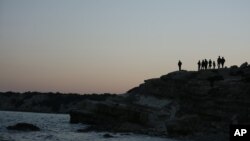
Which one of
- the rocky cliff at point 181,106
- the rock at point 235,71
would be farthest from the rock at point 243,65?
the rock at point 235,71

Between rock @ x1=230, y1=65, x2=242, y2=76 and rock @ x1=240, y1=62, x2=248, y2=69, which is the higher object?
rock @ x1=240, y1=62, x2=248, y2=69

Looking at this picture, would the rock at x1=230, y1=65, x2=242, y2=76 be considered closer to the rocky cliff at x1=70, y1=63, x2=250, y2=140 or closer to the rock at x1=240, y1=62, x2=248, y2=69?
the rocky cliff at x1=70, y1=63, x2=250, y2=140

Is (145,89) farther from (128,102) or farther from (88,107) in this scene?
(88,107)

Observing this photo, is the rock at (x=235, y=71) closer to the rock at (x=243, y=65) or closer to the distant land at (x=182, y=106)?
the distant land at (x=182, y=106)

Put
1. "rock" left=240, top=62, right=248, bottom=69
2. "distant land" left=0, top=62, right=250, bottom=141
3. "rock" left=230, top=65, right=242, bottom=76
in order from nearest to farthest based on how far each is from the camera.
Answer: "distant land" left=0, top=62, right=250, bottom=141 → "rock" left=230, top=65, right=242, bottom=76 → "rock" left=240, top=62, right=248, bottom=69

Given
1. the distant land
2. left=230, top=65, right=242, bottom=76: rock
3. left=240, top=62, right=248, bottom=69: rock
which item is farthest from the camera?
left=240, top=62, right=248, bottom=69: rock

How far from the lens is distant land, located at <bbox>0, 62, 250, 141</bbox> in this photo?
59.3 m

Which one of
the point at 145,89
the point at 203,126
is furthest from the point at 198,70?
the point at 203,126

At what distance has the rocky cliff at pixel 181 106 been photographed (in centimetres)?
5972

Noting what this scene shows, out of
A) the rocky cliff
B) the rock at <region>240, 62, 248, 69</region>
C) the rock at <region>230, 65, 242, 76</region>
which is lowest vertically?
the rocky cliff

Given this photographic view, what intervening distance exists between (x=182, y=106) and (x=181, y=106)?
232 millimetres

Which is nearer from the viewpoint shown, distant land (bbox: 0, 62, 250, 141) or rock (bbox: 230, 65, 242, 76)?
distant land (bbox: 0, 62, 250, 141)

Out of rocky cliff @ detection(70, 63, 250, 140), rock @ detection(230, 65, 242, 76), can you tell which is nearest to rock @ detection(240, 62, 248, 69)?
rocky cliff @ detection(70, 63, 250, 140)

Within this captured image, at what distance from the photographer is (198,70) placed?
73.6m
